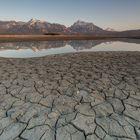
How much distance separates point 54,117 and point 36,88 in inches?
54.3

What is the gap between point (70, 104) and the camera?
3.63 meters

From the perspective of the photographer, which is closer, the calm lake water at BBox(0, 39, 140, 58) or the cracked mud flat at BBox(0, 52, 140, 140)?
the cracked mud flat at BBox(0, 52, 140, 140)

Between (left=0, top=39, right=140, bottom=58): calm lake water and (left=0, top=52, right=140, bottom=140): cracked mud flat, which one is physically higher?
(left=0, top=52, right=140, bottom=140): cracked mud flat

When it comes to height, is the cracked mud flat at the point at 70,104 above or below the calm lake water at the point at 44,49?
above

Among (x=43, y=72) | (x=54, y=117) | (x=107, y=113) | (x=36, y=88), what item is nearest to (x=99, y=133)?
(x=107, y=113)

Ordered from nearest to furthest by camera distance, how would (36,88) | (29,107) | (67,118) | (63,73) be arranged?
(67,118) → (29,107) → (36,88) → (63,73)

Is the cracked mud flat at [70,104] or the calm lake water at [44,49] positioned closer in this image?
the cracked mud flat at [70,104]

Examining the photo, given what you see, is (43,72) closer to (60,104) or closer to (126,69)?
(60,104)

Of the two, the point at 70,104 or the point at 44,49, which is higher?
the point at 70,104

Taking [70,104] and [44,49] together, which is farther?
[44,49]

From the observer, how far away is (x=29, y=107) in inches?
141

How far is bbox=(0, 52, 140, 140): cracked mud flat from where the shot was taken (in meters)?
2.89

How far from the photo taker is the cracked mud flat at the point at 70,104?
2.89 meters

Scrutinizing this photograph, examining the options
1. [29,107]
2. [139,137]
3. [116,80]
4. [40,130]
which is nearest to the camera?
[139,137]
